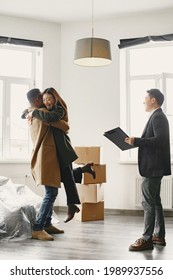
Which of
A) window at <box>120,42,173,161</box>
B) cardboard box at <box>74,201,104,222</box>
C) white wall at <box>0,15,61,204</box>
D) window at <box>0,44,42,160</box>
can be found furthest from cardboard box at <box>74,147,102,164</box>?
window at <box>0,44,42,160</box>

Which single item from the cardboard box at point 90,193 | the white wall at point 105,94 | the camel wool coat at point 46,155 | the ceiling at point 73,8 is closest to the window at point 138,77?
the white wall at point 105,94

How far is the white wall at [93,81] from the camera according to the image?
5500mm

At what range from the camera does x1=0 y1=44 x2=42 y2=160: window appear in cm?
564

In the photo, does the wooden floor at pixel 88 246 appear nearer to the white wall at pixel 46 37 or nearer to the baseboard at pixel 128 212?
the baseboard at pixel 128 212

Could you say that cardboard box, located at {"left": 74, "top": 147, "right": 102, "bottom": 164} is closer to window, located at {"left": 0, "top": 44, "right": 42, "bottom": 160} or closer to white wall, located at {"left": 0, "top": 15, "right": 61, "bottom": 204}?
white wall, located at {"left": 0, "top": 15, "right": 61, "bottom": 204}

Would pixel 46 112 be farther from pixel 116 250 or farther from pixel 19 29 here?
pixel 19 29

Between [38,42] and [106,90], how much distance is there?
1.24 m

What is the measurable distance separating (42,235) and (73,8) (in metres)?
3.19

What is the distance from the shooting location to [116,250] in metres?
3.35

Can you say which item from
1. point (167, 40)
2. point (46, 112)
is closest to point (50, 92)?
point (46, 112)

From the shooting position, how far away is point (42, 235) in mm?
3695

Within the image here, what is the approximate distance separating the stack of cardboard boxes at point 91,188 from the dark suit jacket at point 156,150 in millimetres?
1597

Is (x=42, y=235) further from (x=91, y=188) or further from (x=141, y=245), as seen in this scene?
(x=91, y=188)
